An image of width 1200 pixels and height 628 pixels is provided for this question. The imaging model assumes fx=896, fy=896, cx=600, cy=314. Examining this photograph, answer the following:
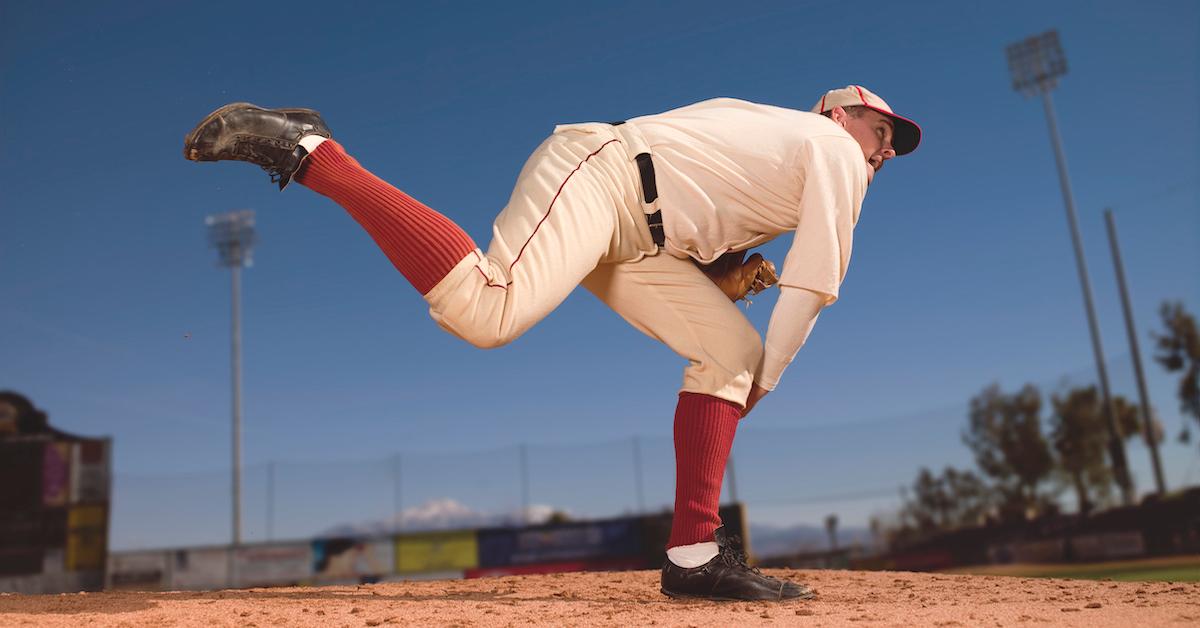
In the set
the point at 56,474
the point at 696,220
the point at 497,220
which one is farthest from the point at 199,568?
the point at 696,220

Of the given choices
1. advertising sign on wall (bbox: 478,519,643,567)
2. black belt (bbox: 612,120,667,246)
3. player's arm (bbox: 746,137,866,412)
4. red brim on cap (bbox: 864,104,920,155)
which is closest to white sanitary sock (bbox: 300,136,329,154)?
black belt (bbox: 612,120,667,246)

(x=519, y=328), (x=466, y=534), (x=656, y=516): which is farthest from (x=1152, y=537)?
(x=519, y=328)

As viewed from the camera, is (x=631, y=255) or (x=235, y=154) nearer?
(x=235, y=154)

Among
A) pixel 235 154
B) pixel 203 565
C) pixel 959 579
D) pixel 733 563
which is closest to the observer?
pixel 235 154

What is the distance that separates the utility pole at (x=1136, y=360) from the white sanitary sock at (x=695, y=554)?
1401 centimetres

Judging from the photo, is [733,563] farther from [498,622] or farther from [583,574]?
[583,574]

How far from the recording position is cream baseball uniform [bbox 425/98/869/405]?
2.08 metres

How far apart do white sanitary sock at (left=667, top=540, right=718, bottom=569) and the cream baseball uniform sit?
1.24ft

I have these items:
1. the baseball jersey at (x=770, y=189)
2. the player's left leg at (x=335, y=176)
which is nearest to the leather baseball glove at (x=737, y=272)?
the baseball jersey at (x=770, y=189)

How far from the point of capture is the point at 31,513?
10648 millimetres

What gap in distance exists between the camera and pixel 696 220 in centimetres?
228

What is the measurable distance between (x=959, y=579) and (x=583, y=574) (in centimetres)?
134

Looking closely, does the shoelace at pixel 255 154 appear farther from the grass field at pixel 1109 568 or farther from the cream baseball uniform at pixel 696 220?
the grass field at pixel 1109 568

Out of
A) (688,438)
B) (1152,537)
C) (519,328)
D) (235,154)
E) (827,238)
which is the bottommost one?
(1152,537)
